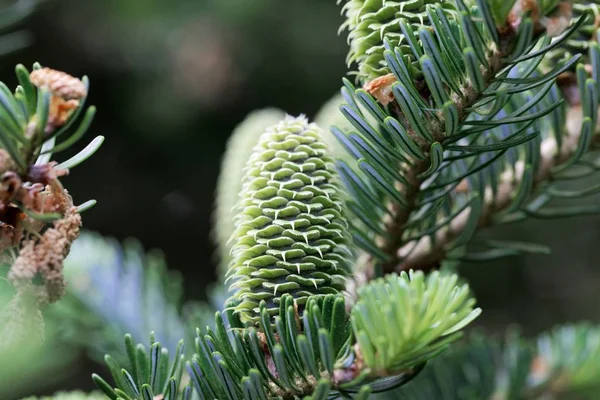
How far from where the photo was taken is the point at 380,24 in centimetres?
47

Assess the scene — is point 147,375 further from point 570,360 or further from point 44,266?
point 570,360

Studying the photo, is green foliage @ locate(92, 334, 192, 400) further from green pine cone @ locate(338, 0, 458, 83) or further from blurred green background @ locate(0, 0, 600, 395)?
blurred green background @ locate(0, 0, 600, 395)

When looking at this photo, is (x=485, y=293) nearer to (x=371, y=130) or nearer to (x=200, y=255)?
(x=200, y=255)

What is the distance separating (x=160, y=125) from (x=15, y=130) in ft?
4.37

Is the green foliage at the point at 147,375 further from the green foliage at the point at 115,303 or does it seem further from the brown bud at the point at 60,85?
the green foliage at the point at 115,303

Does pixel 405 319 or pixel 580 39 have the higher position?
pixel 580 39

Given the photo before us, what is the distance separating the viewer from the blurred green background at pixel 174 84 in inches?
65.3

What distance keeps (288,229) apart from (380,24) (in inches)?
6.5

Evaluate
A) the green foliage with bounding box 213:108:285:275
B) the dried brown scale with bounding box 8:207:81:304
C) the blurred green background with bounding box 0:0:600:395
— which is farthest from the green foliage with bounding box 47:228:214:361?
the blurred green background with bounding box 0:0:600:395

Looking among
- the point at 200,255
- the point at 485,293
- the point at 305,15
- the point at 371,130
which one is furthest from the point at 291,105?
the point at 371,130

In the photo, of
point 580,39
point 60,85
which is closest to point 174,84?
point 580,39

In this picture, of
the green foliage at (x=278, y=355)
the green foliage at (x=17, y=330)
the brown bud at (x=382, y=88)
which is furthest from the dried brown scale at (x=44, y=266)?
the brown bud at (x=382, y=88)

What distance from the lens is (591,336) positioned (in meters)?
0.67

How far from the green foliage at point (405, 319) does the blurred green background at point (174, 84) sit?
1366 millimetres
